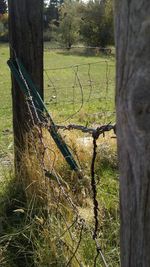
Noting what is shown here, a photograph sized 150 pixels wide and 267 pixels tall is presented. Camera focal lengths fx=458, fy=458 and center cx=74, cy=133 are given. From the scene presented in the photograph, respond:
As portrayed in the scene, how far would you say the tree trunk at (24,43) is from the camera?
3336mm

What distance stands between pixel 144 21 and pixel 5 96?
1146cm

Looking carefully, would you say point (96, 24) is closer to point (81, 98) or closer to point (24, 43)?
point (81, 98)

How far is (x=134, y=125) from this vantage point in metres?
1.04

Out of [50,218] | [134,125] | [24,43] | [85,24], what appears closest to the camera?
[134,125]

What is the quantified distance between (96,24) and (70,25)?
13.6 ft

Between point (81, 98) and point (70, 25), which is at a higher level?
point (70, 25)

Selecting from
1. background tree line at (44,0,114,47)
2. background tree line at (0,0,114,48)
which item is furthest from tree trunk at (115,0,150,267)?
background tree line at (44,0,114,47)

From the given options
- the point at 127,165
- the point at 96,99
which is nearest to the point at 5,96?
the point at 96,99

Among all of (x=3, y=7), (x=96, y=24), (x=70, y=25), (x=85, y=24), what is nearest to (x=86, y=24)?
(x=85, y=24)

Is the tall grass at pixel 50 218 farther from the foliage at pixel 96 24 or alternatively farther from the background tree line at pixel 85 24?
the foliage at pixel 96 24

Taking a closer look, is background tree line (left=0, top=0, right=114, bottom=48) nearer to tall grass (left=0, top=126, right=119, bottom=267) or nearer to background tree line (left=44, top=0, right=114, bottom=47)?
background tree line (left=44, top=0, right=114, bottom=47)

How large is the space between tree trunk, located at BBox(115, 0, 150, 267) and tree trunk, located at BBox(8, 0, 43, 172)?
239cm

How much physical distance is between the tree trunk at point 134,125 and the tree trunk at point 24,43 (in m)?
2.39

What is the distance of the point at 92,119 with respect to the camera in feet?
25.8
